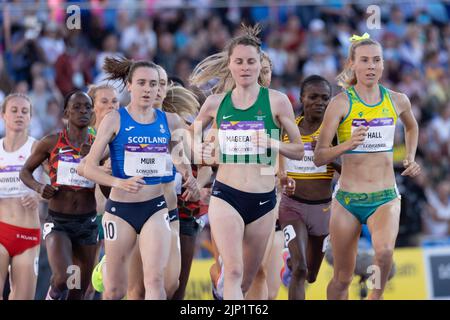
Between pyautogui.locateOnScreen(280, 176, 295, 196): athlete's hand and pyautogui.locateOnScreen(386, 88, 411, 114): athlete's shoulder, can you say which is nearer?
pyautogui.locateOnScreen(386, 88, 411, 114): athlete's shoulder

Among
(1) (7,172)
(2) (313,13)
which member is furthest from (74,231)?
(2) (313,13)

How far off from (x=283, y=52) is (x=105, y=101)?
6932mm

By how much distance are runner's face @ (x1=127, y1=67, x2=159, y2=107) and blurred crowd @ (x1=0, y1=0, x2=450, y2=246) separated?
5.93m

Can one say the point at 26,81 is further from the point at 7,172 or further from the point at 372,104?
the point at 372,104

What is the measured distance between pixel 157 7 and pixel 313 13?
2736 mm

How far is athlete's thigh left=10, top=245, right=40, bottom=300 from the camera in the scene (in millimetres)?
9305

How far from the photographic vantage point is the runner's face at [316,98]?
945 centimetres

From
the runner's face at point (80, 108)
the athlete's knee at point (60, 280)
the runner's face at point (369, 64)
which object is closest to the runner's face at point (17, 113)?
the runner's face at point (80, 108)

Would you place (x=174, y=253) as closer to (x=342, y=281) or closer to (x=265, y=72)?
(x=342, y=281)

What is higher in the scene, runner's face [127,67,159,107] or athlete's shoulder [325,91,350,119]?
runner's face [127,67,159,107]

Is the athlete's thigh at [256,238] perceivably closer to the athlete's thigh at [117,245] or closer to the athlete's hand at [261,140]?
the athlete's hand at [261,140]

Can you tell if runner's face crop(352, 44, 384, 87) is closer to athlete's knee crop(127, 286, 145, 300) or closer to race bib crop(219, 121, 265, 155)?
race bib crop(219, 121, 265, 155)

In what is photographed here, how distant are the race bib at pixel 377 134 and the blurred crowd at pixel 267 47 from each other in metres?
5.82

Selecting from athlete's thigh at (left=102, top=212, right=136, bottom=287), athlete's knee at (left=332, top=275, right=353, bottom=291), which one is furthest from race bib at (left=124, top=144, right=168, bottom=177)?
athlete's knee at (left=332, top=275, right=353, bottom=291)
